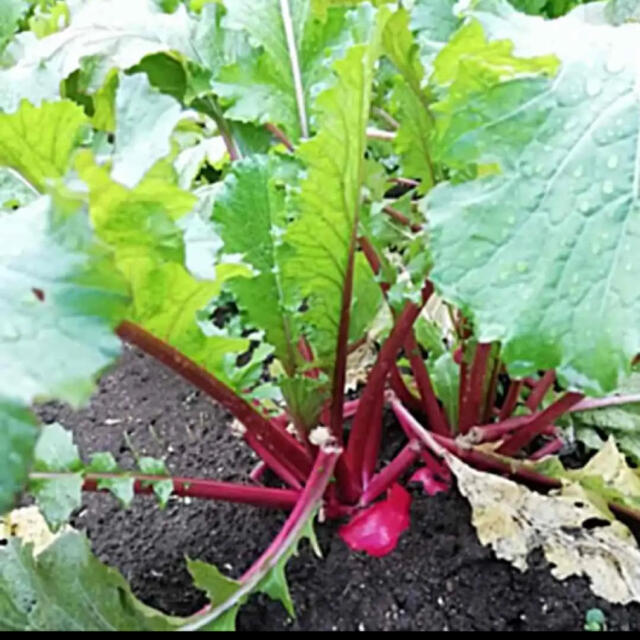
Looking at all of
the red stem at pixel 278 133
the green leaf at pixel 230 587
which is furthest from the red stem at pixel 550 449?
the red stem at pixel 278 133

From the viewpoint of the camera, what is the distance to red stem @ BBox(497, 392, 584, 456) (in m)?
1.02

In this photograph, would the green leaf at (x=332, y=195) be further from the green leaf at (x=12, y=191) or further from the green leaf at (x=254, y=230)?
the green leaf at (x=12, y=191)

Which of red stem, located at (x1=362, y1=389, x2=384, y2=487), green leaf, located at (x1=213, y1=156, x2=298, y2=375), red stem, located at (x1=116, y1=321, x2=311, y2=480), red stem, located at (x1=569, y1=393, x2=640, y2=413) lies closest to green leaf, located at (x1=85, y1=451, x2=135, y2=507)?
red stem, located at (x1=116, y1=321, x2=311, y2=480)

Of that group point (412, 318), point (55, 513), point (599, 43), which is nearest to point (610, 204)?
point (599, 43)

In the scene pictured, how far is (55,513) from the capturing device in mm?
822

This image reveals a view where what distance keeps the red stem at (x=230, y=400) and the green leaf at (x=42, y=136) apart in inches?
7.1

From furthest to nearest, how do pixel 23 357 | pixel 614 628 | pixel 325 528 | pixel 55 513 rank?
pixel 325 528
pixel 614 628
pixel 55 513
pixel 23 357

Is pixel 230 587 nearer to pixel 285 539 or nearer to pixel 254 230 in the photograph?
pixel 285 539

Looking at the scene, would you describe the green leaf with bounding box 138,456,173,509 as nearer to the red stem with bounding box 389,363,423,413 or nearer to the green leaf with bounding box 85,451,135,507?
the green leaf with bounding box 85,451,135,507

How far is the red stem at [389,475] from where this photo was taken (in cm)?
107

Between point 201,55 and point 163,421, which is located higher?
point 201,55

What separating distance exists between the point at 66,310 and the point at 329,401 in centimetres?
58

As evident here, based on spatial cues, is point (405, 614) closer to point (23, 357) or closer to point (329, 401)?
point (329, 401)

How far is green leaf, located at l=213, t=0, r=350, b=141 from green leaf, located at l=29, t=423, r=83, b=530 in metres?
0.42
